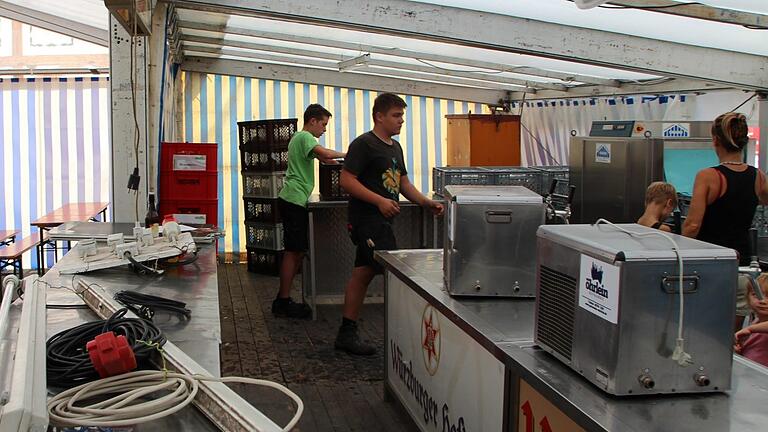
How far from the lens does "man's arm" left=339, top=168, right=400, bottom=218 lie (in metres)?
5.09

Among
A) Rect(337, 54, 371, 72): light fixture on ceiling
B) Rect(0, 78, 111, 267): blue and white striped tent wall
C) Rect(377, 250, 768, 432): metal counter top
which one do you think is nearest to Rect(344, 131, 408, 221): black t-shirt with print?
Rect(377, 250, 768, 432): metal counter top

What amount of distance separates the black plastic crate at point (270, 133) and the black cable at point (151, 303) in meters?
6.20

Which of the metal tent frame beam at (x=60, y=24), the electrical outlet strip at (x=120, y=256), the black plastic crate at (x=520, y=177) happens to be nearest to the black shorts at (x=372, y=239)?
the electrical outlet strip at (x=120, y=256)

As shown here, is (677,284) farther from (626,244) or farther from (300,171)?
(300,171)

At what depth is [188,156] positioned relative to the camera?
668 centimetres

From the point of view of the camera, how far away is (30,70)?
32.3 ft

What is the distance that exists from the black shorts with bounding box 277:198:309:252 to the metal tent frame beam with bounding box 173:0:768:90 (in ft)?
5.52

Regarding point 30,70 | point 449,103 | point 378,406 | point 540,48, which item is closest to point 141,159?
point 378,406

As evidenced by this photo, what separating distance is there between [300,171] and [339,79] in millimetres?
4358

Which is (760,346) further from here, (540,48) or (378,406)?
(540,48)

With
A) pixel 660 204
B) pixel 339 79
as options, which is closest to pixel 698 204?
pixel 660 204

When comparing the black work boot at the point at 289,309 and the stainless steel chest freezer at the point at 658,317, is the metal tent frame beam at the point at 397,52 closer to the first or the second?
the black work boot at the point at 289,309

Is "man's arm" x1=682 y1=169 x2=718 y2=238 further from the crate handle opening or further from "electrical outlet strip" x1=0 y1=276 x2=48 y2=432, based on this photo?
"electrical outlet strip" x1=0 y1=276 x2=48 y2=432

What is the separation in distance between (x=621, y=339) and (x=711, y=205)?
249cm
